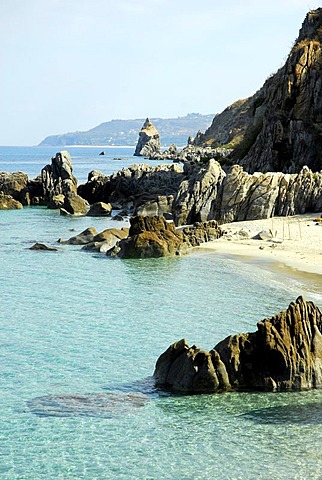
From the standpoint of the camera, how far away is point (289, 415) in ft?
50.1

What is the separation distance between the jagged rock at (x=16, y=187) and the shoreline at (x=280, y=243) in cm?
3230

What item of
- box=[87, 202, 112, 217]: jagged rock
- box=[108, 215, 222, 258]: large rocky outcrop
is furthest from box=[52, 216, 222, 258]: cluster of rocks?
box=[87, 202, 112, 217]: jagged rock

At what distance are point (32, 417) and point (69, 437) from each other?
136 cm

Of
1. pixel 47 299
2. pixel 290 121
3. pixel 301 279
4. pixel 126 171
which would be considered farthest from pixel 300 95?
pixel 47 299

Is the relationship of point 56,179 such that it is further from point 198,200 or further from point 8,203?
point 198,200

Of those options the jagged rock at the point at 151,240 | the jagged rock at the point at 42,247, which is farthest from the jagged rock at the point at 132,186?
the jagged rock at the point at 151,240

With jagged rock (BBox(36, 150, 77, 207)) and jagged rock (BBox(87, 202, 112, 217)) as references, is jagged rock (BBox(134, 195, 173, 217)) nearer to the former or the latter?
jagged rock (BBox(87, 202, 112, 217))

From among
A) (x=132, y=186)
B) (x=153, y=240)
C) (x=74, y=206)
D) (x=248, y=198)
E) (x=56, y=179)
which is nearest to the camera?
(x=153, y=240)

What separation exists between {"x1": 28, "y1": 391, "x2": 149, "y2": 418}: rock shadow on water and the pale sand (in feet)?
49.5

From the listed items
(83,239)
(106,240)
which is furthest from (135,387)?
(83,239)

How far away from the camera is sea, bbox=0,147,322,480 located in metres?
13.4

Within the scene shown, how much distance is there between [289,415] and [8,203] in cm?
5340

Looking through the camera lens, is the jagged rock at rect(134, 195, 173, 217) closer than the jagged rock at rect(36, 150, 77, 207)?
Yes

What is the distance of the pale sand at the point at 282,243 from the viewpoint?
32.7 m
